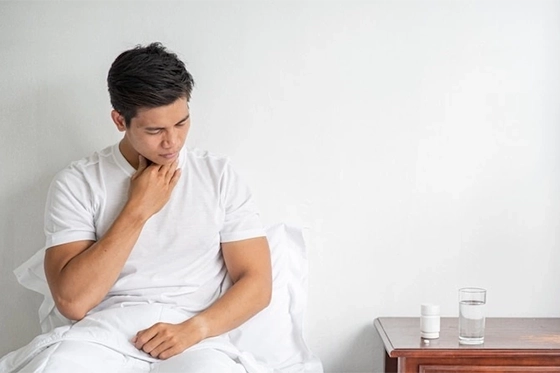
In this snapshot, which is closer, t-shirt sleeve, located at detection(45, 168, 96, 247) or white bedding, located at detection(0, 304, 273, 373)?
white bedding, located at detection(0, 304, 273, 373)

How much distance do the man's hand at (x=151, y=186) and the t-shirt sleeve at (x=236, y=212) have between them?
0.15 meters

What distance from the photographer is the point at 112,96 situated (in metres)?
2.31

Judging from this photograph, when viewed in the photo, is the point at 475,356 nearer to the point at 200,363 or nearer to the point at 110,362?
the point at 200,363

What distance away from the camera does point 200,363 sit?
204 cm

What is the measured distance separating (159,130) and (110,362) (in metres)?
0.60

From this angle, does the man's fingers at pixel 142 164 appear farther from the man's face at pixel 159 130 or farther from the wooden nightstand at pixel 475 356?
the wooden nightstand at pixel 475 356

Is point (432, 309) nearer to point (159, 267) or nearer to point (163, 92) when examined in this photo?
point (159, 267)

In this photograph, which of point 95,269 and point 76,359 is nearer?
point 76,359

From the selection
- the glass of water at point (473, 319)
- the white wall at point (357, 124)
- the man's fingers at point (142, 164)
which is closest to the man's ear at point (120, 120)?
the man's fingers at point (142, 164)

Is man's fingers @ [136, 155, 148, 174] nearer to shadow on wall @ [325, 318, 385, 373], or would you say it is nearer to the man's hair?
the man's hair

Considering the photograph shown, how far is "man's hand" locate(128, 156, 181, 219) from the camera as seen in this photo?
2.32m

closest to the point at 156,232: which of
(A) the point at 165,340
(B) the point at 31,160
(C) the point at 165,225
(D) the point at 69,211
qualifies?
(C) the point at 165,225

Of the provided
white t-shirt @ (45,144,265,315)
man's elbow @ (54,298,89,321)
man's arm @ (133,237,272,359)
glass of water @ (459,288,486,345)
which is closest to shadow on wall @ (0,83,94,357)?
white t-shirt @ (45,144,265,315)

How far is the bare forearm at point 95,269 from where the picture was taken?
7.39ft
